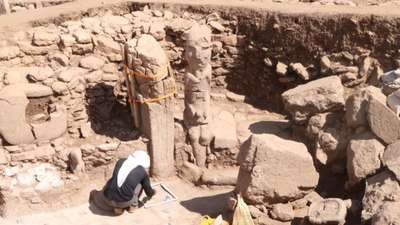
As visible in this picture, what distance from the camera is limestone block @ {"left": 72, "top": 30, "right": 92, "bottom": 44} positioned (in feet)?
32.2

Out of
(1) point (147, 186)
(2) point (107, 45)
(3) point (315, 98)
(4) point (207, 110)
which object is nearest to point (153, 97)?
(4) point (207, 110)

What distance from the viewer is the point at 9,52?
942 centimetres

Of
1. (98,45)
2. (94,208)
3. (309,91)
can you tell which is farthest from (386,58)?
(94,208)

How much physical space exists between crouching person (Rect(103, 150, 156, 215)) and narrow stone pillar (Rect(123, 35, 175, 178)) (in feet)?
2.98

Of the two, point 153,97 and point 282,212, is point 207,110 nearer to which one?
point 153,97

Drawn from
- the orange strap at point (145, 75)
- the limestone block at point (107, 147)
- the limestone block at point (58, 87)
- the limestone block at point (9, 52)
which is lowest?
the limestone block at point (107, 147)

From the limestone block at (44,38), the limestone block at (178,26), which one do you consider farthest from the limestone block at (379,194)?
the limestone block at (44,38)

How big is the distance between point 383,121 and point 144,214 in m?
3.82

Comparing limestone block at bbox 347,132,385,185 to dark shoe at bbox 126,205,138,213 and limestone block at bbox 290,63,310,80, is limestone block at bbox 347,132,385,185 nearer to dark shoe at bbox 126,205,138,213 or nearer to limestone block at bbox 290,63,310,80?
limestone block at bbox 290,63,310,80

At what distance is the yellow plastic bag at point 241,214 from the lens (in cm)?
784

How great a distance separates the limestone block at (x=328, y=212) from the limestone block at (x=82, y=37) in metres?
4.83

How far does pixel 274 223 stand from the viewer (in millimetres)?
7992

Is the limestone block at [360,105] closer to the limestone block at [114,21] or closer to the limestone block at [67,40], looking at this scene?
the limestone block at [114,21]

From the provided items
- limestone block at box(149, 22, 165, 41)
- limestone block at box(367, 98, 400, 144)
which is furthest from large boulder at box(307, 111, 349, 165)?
limestone block at box(149, 22, 165, 41)
